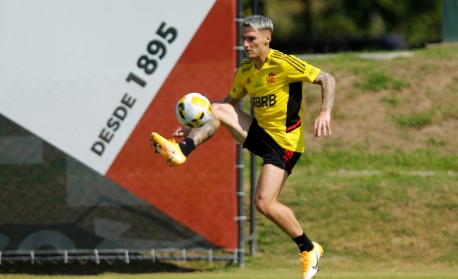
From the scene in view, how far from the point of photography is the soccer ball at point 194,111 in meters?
11.3

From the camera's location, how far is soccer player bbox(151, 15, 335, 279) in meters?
11.2

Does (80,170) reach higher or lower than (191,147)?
lower

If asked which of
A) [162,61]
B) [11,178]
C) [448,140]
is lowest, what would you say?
[448,140]

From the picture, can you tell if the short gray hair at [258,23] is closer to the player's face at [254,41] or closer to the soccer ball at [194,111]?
the player's face at [254,41]

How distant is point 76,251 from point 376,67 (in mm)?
6693

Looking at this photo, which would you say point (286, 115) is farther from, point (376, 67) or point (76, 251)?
point (376, 67)

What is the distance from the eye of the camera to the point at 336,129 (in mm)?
17312

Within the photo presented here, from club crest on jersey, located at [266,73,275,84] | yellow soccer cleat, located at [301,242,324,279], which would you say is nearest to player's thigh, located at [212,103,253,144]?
club crest on jersey, located at [266,73,275,84]

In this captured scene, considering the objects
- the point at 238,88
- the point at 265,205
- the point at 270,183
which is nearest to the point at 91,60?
the point at 238,88

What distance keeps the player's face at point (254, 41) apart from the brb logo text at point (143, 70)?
2.38 meters

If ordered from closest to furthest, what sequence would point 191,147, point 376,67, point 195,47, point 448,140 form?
→ point 191,147
point 195,47
point 448,140
point 376,67

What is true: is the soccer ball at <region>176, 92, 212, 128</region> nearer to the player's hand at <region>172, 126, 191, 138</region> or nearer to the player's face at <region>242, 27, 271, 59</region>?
the player's hand at <region>172, 126, 191, 138</region>

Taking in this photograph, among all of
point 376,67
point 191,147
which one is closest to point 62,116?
point 191,147

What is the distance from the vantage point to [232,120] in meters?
11.5
